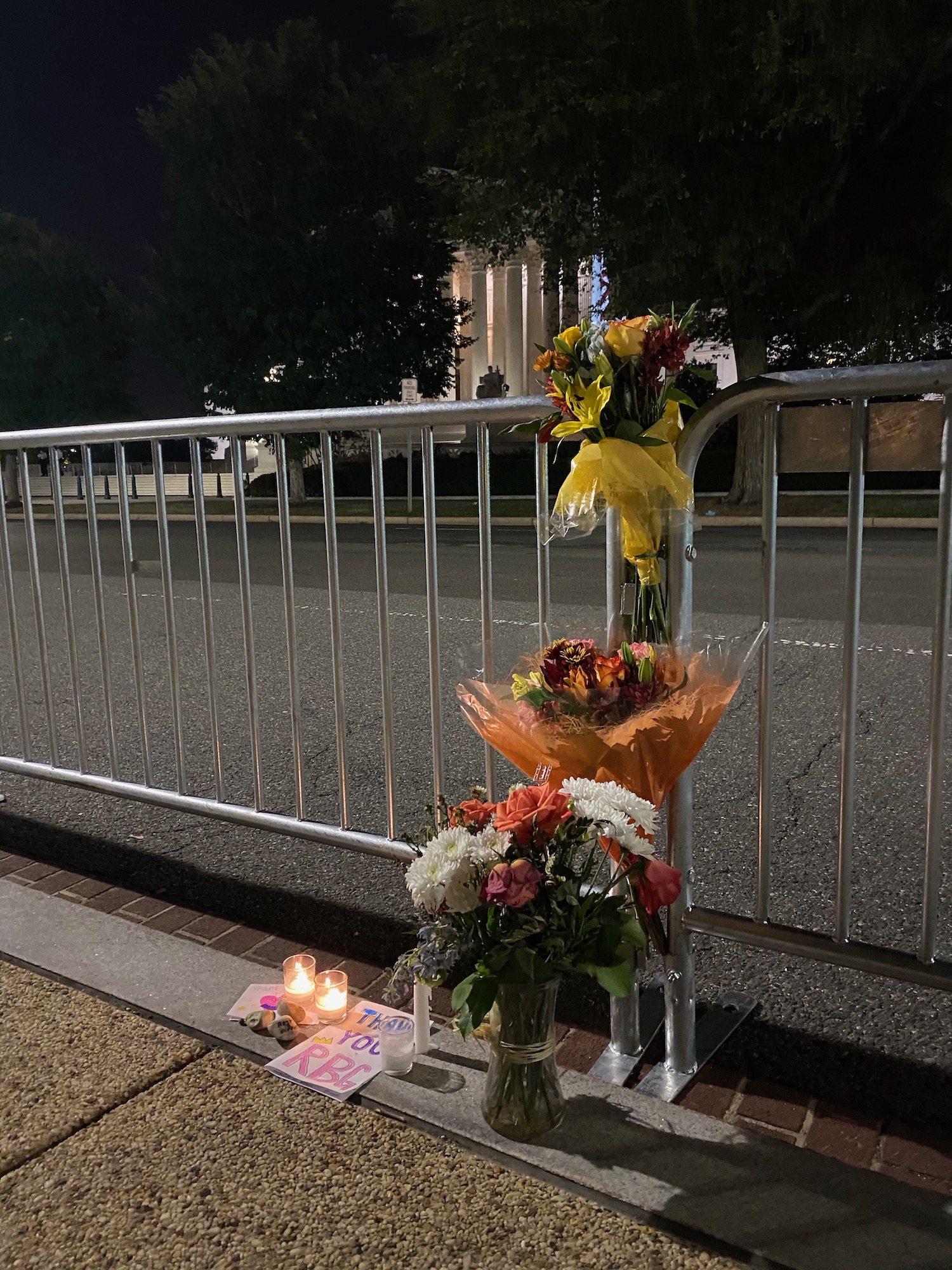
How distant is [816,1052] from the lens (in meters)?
2.76

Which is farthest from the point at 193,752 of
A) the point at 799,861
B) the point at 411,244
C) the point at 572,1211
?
the point at 411,244

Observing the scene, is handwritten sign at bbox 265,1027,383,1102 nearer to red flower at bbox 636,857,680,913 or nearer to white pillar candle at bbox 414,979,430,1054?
white pillar candle at bbox 414,979,430,1054

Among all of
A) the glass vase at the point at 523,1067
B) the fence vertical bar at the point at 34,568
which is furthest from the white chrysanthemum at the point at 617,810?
the fence vertical bar at the point at 34,568

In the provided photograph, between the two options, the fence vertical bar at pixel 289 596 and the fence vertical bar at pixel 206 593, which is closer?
the fence vertical bar at pixel 289 596

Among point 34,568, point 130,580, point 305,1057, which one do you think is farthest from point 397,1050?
point 34,568

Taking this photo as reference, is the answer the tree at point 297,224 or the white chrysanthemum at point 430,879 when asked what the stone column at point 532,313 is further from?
the white chrysanthemum at point 430,879

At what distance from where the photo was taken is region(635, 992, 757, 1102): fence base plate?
8.50 ft

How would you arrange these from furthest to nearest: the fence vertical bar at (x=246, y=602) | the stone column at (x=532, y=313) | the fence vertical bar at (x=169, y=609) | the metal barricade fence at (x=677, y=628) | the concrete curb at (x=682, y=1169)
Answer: the stone column at (x=532, y=313), the fence vertical bar at (x=169, y=609), the fence vertical bar at (x=246, y=602), the metal barricade fence at (x=677, y=628), the concrete curb at (x=682, y=1169)

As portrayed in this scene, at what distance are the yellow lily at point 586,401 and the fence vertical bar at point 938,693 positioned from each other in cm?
71

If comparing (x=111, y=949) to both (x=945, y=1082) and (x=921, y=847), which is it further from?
(x=921, y=847)

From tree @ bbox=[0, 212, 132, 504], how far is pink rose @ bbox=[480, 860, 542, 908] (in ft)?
176

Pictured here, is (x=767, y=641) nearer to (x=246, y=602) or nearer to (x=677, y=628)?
(x=677, y=628)

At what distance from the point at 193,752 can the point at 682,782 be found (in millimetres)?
3408

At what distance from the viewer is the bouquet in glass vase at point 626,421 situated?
2.35 meters
